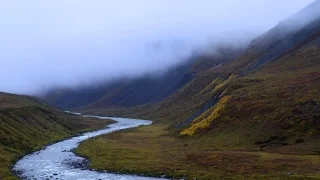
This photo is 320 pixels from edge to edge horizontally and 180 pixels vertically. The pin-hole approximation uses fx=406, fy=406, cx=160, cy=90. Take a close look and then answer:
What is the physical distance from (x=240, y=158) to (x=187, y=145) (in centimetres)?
3526

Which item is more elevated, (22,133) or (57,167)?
(22,133)

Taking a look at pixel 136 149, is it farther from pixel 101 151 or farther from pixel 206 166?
pixel 206 166

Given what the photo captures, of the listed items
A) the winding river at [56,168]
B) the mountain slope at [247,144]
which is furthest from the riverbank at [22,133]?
the mountain slope at [247,144]

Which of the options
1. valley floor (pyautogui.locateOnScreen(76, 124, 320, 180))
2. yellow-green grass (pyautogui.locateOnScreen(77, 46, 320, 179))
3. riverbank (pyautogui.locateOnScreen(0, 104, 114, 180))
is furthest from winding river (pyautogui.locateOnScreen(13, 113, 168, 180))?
yellow-green grass (pyautogui.locateOnScreen(77, 46, 320, 179))

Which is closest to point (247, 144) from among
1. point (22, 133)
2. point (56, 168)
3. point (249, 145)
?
point (249, 145)

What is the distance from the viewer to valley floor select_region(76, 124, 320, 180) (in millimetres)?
69125

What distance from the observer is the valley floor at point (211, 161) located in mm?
69125

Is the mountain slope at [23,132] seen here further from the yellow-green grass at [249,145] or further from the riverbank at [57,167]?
the yellow-green grass at [249,145]

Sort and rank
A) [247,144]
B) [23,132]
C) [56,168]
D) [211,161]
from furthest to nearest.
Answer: [23,132] → [247,144] → [56,168] → [211,161]

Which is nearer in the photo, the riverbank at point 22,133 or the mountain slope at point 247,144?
the mountain slope at point 247,144

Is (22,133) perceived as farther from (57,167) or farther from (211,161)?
(211,161)

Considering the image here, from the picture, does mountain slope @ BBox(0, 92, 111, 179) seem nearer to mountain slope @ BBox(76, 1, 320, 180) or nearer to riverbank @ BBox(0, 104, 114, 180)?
riverbank @ BBox(0, 104, 114, 180)

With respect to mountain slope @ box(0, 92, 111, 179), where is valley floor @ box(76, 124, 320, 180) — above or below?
below

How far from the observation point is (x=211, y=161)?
273ft
